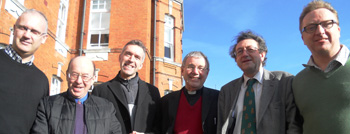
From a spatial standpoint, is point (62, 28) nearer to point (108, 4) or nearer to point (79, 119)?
point (108, 4)

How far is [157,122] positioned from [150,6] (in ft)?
32.9

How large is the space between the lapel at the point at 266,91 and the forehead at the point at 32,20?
255 cm

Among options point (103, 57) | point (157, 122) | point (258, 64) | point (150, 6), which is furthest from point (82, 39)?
point (258, 64)

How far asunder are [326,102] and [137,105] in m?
2.17

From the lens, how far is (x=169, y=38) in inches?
567

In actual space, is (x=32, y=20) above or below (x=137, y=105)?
above

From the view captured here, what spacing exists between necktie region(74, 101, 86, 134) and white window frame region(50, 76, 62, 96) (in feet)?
24.2

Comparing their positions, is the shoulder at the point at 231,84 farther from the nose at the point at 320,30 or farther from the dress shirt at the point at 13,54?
the dress shirt at the point at 13,54

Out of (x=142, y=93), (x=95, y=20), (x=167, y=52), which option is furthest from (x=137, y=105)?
(x=167, y=52)

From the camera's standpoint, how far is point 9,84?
7.98 ft

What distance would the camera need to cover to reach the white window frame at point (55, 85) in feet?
30.4

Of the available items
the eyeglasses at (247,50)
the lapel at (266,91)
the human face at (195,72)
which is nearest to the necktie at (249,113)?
the lapel at (266,91)

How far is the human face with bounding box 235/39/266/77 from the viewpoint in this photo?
3154mm

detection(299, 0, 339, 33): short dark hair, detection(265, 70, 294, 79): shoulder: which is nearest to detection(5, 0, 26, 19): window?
detection(265, 70, 294, 79): shoulder
